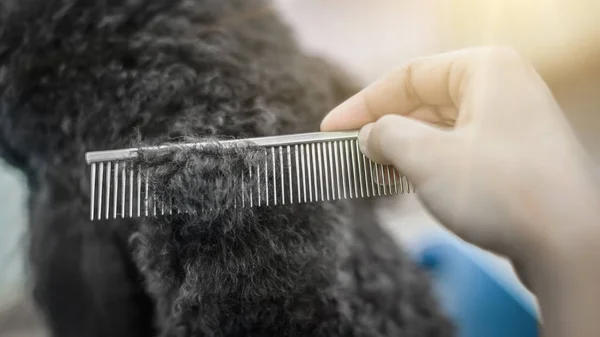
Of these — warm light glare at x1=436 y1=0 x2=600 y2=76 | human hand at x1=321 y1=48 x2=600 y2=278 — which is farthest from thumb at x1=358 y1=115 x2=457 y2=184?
warm light glare at x1=436 y1=0 x2=600 y2=76

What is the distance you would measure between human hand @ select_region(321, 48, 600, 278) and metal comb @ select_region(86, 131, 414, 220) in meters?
0.02

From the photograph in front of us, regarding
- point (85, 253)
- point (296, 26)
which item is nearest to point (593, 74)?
point (296, 26)

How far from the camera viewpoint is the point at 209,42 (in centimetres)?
47

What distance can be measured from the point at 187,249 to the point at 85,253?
120 mm

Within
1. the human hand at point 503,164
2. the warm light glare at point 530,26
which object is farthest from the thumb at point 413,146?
the warm light glare at point 530,26

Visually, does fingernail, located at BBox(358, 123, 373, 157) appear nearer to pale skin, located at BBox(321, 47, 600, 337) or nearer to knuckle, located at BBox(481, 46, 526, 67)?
pale skin, located at BBox(321, 47, 600, 337)

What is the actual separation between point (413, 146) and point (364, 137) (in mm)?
51

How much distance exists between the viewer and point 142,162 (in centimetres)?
41

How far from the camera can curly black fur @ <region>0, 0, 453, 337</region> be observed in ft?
1.38

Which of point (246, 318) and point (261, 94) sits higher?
point (261, 94)

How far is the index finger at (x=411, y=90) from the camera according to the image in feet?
1.43

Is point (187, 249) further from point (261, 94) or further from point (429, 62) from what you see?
point (429, 62)

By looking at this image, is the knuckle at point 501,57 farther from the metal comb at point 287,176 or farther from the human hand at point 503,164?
the metal comb at point 287,176

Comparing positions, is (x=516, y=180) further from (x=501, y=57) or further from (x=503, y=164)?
(x=501, y=57)
